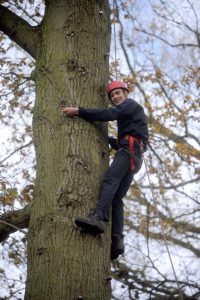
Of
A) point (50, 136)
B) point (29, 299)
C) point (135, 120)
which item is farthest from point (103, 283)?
point (135, 120)

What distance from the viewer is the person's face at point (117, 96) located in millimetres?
3844

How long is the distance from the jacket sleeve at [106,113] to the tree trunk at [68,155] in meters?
0.07

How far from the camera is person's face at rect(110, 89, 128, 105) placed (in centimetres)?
384

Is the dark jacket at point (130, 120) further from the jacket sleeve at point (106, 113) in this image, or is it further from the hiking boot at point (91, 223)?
the hiking boot at point (91, 223)

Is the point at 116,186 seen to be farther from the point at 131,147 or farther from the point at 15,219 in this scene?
the point at 15,219

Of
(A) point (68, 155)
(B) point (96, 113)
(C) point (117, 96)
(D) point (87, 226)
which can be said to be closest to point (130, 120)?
(C) point (117, 96)

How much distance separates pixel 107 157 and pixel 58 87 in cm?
72

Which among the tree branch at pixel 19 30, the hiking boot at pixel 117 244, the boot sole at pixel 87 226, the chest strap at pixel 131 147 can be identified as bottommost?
the boot sole at pixel 87 226

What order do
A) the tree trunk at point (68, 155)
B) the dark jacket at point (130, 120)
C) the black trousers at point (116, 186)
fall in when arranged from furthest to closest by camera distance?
the dark jacket at point (130, 120) → the black trousers at point (116, 186) → the tree trunk at point (68, 155)

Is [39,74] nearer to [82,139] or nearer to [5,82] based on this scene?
[82,139]

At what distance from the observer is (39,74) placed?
3.68 meters

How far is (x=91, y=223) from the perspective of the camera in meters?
2.84

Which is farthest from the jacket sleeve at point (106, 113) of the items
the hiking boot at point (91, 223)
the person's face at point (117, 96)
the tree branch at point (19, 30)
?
the tree branch at point (19, 30)

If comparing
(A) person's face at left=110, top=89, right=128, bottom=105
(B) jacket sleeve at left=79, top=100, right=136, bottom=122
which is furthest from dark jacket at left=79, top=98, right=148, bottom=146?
(A) person's face at left=110, top=89, right=128, bottom=105
